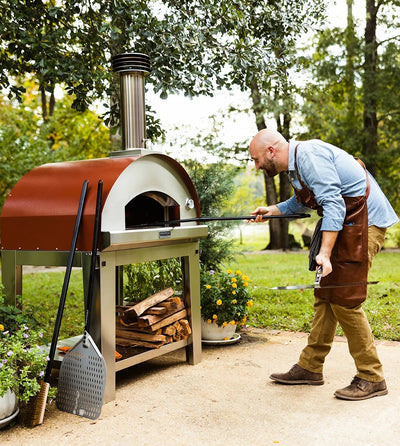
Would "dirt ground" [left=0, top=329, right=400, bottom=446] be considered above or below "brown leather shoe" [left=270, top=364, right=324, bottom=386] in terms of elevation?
below

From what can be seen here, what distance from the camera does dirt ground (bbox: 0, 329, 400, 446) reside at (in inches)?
108

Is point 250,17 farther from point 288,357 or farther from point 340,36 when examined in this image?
point 340,36

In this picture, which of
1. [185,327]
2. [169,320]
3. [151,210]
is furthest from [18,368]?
[151,210]

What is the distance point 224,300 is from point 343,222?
1844 mm

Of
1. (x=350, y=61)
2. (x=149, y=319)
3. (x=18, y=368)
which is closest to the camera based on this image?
(x=18, y=368)

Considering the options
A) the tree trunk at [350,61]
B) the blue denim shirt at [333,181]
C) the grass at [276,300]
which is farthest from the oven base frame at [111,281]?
the tree trunk at [350,61]

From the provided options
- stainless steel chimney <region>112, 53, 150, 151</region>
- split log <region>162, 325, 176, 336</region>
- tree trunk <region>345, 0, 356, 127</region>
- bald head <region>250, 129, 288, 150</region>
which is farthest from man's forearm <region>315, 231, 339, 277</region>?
tree trunk <region>345, 0, 356, 127</region>

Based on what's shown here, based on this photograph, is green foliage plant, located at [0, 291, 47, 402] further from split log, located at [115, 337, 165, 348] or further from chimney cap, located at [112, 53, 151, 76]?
chimney cap, located at [112, 53, 151, 76]

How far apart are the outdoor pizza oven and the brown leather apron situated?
126cm

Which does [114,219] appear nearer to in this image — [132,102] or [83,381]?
[83,381]

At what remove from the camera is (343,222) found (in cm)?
312

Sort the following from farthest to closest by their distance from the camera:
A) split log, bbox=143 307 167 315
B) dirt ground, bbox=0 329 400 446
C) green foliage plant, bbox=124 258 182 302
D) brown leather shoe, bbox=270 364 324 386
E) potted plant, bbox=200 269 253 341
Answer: green foliage plant, bbox=124 258 182 302
potted plant, bbox=200 269 253 341
split log, bbox=143 307 167 315
brown leather shoe, bbox=270 364 324 386
dirt ground, bbox=0 329 400 446

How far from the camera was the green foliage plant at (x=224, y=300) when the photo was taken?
4.65 metres

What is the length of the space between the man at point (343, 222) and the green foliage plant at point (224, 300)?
1.45 meters
